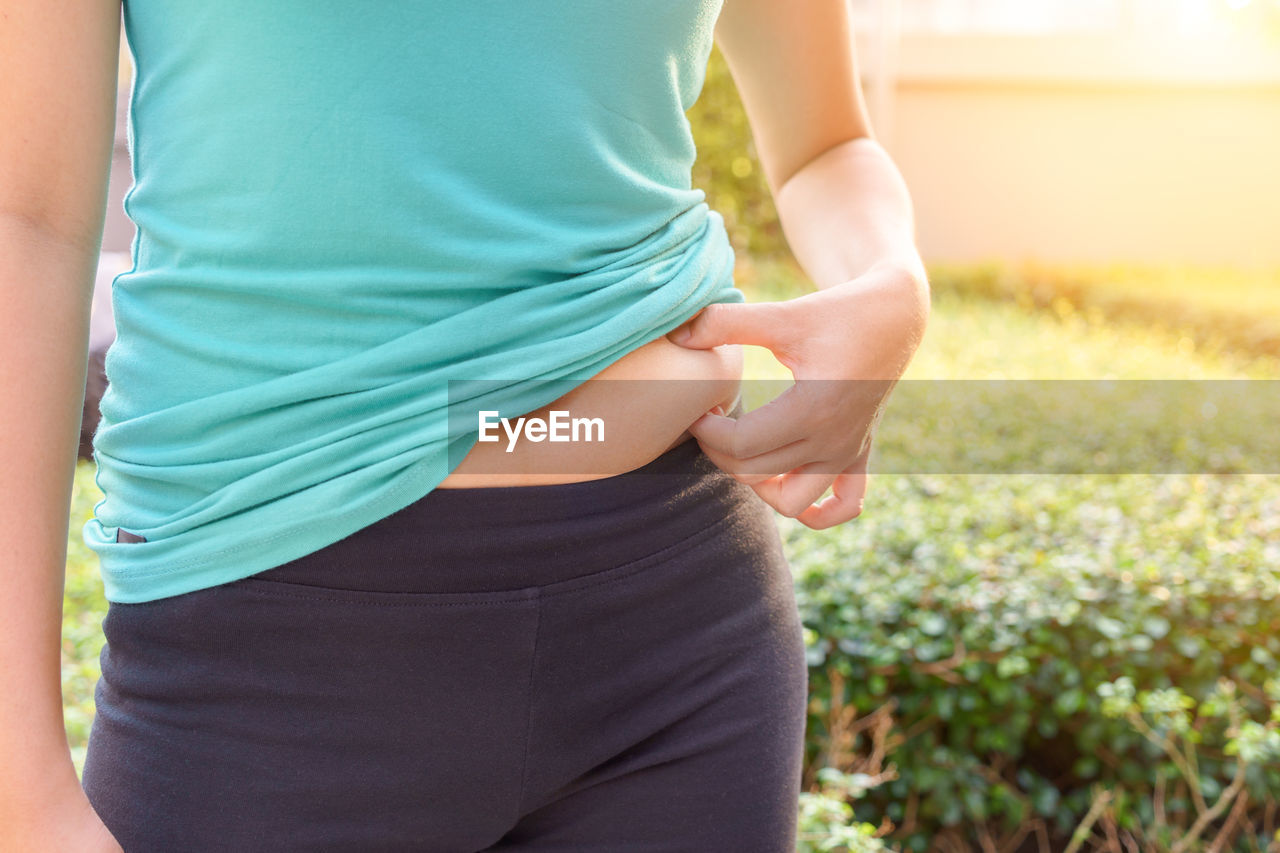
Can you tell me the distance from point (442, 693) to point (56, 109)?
49 cm

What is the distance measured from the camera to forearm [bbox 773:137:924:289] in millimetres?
1137

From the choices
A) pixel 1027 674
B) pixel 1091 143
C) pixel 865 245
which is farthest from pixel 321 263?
pixel 1091 143

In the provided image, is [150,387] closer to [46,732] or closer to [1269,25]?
[46,732]

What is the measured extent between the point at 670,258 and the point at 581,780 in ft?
1.49

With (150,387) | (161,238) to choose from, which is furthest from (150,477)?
(161,238)

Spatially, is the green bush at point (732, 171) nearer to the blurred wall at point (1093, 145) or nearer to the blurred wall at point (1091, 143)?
the blurred wall at point (1091, 143)

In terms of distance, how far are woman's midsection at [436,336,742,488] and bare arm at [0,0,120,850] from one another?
0.27 meters

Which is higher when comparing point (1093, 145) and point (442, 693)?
point (442, 693)

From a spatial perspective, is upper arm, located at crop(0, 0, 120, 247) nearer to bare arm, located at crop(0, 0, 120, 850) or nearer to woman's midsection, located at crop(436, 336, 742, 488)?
→ bare arm, located at crop(0, 0, 120, 850)

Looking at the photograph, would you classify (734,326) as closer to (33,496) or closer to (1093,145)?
(33,496)

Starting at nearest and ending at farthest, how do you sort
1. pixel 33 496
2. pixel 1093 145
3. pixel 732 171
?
pixel 33 496 < pixel 732 171 < pixel 1093 145

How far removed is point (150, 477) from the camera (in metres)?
0.82

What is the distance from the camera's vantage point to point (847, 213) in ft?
3.94

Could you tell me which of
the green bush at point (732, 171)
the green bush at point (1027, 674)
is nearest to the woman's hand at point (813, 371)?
the green bush at point (1027, 674)
